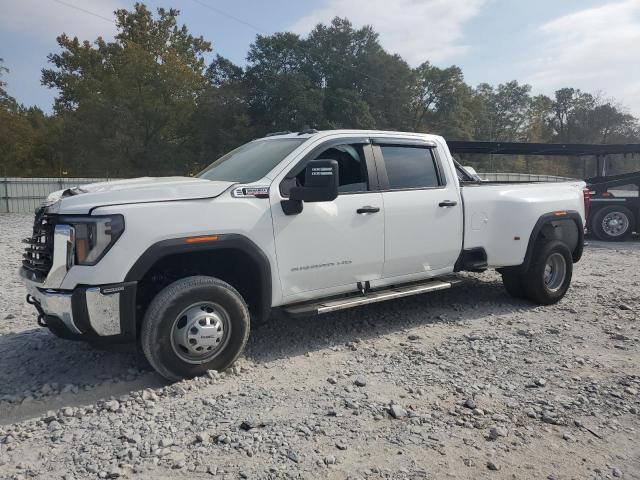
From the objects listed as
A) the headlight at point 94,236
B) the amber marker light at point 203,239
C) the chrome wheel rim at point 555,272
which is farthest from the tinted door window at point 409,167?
the headlight at point 94,236

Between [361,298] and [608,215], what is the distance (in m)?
10.9

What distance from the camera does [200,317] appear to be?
3.70 metres

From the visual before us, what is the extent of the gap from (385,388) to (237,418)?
3.64 feet

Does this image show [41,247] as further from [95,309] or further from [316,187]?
[316,187]

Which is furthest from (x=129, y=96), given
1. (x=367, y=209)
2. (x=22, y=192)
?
(x=367, y=209)

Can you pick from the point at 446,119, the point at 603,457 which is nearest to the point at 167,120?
the point at 446,119

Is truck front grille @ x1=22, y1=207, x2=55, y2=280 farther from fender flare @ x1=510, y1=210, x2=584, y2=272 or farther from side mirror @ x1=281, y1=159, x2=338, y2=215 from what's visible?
fender flare @ x1=510, y1=210, x2=584, y2=272

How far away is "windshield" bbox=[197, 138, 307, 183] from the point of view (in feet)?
14.2

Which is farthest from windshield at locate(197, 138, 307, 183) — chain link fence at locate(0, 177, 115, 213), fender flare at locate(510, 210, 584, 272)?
chain link fence at locate(0, 177, 115, 213)

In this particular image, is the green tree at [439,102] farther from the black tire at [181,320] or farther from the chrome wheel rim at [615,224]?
the black tire at [181,320]

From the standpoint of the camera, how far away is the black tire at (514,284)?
5934 millimetres

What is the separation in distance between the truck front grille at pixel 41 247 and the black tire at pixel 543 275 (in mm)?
4883

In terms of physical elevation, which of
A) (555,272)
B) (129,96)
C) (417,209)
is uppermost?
(129,96)

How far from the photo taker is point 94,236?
11.0 feet
